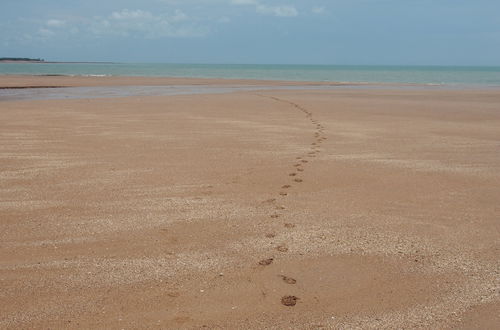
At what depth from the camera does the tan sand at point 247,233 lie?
3410 millimetres

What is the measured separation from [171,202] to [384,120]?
9466mm

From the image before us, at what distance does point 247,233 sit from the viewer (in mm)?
4777

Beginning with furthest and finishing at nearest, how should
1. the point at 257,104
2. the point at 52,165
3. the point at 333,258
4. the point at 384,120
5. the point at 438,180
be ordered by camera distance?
1. the point at 257,104
2. the point at 384,120
3. the point at 52,165
4. the point at 438,180
5. the point at 333,258

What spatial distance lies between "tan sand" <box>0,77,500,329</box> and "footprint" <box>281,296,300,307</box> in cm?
1

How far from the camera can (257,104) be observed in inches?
711

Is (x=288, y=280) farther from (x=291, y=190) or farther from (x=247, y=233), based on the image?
(x=291, y=190)

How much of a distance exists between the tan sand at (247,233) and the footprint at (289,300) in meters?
0.01

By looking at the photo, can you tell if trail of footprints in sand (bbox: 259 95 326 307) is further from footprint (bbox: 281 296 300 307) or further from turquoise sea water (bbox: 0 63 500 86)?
turquoise sea water (bbox: 0 63 500 86)

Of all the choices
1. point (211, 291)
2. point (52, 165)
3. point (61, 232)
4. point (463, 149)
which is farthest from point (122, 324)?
point (463, 149)

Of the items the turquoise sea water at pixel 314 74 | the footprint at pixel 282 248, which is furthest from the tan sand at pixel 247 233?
the turquoise sea water at pixel 314 74

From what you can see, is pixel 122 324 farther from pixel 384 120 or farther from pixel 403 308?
pixel 384 120

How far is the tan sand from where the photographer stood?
11.2 feet

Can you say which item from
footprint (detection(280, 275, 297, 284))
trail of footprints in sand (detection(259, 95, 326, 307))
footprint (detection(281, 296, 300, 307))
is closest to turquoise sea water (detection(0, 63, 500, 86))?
trail of footprints in sand (detection(259, 95, 326, 307))

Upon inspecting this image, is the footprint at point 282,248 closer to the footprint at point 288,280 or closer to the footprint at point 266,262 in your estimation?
the footprint at point 266,262
